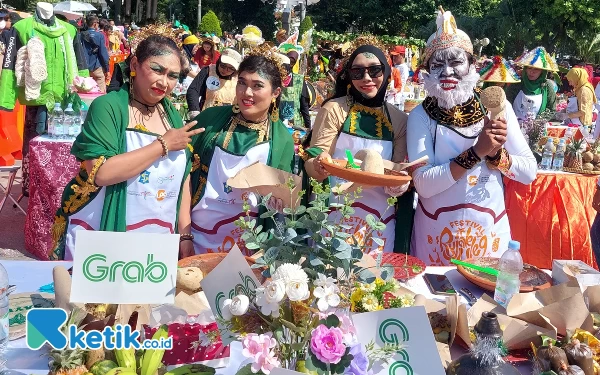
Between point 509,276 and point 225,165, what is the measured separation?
4.22 ft

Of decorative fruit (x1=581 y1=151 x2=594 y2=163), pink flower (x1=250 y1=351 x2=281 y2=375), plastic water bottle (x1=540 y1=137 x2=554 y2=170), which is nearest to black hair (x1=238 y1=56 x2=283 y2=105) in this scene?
pink flower (x1=250 y1=351 x2=281 y2=375)

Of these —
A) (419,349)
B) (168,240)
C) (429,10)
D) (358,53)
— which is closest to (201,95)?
(358,53)

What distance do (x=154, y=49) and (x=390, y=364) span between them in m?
1.64

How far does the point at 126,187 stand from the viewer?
2391 mm

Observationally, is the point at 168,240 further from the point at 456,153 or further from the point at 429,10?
the point at 429,10

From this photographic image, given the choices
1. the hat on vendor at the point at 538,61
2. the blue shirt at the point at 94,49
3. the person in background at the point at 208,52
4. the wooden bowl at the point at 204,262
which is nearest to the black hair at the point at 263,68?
the wooden bowl at the point at 204,262

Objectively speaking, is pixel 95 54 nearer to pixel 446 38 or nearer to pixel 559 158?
pixel 559 158

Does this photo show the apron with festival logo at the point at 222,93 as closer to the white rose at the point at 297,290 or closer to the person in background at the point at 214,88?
the person in background at the point at 214,88

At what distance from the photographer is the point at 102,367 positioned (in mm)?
1367

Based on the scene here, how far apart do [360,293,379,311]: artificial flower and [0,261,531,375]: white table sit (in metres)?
0.45

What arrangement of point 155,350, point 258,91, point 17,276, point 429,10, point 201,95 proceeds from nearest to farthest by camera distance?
point 155,350
point 17,276
point 258,91
point 201,95
point 429,10

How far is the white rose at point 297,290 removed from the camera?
117 cm

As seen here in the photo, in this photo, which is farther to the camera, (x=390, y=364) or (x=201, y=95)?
(x=201, y=95)

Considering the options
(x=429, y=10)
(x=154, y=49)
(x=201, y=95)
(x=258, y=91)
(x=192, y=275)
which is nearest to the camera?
(x=192, y=275)
